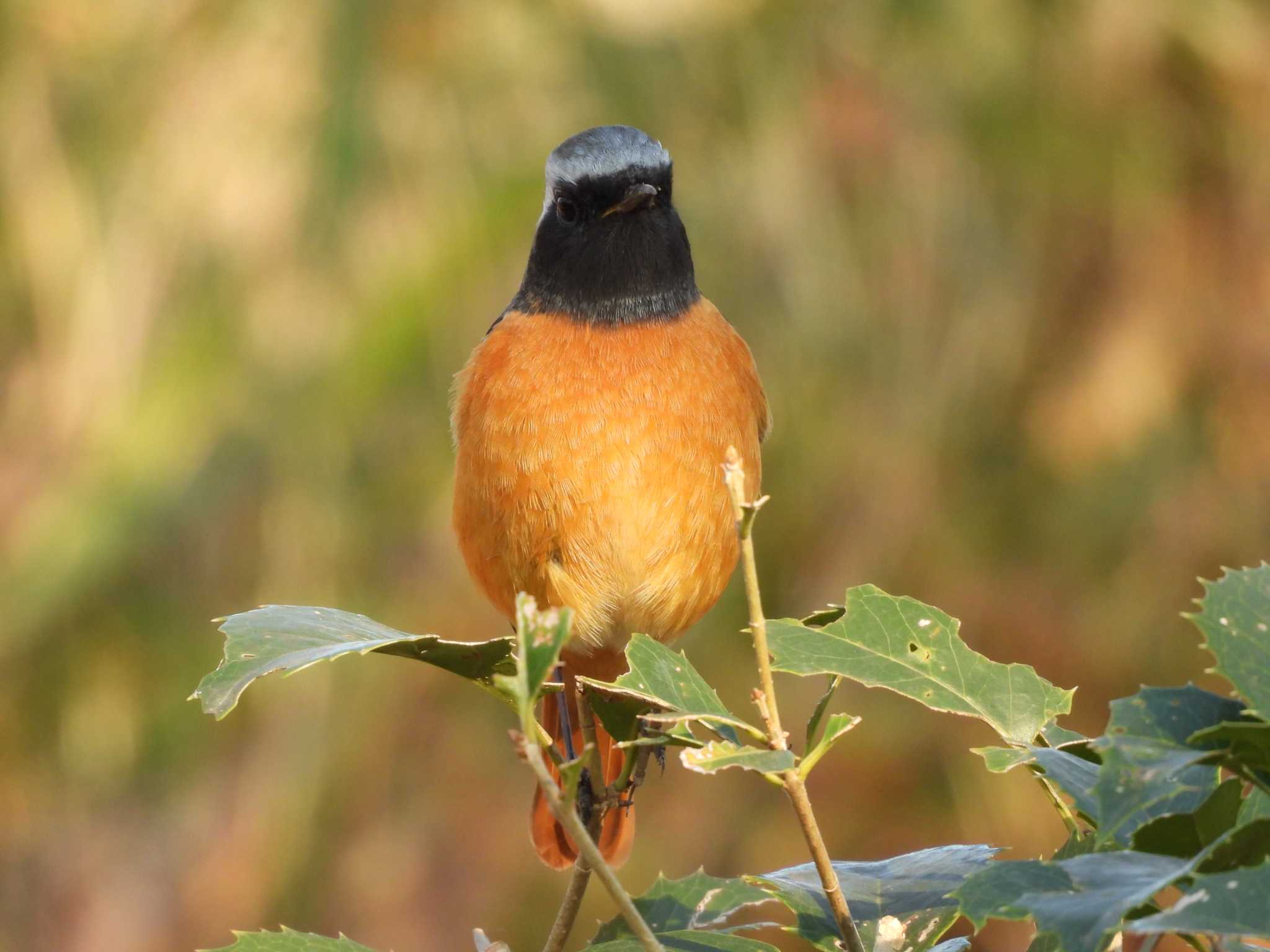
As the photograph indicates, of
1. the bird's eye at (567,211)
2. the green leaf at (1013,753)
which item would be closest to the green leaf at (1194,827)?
the green leaf at (1013,753)

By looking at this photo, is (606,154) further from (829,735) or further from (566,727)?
(829,735)

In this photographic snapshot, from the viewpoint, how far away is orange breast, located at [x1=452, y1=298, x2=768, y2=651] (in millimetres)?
2832

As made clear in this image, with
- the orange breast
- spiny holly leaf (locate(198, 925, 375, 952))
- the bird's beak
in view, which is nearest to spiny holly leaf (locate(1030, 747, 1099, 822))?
spiny holly leaf (locate(198, 925, 375, 952))

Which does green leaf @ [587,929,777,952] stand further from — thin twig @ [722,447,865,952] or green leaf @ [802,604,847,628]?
green leaf @ [802,604,847,628]

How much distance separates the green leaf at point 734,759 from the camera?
121cm

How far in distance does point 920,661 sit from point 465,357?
411 cm

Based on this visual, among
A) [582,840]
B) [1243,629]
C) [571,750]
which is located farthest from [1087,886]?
[571,750]

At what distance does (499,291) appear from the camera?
5457 millimetres

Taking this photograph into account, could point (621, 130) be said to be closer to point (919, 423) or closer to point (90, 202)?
point (919, 423)

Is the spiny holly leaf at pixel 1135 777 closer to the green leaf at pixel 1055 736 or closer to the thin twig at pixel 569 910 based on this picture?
the green leaf at pixel 1055 736

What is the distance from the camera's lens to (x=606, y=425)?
2855 millimetres

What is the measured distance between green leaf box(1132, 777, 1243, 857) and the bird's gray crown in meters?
2.14

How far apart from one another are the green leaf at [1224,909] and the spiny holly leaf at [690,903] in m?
0.81

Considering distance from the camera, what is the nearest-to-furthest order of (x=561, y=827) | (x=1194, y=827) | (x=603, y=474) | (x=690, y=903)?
(x=1194, y=827)
(x=690, y=903)
(x=603, y=474)
(x=561, y=827)
